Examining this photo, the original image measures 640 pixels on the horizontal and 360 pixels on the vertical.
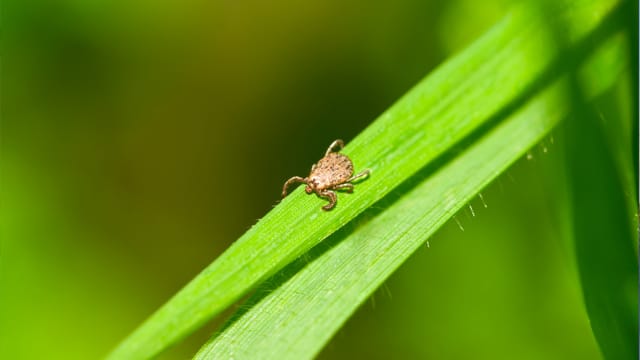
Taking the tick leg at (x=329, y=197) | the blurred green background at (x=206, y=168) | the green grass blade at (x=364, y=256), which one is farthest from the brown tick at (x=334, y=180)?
the blurred green background at (x=206, y=168)

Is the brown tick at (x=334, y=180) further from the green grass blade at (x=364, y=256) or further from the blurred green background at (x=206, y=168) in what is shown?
the blurred green background at (x=206, y=168)

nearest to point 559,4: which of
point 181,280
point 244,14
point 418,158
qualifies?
point 418,158

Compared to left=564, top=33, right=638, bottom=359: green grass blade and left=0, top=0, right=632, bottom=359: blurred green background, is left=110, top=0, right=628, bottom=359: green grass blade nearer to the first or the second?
left=564, top=33, right=638, bottom=359: green grass blade

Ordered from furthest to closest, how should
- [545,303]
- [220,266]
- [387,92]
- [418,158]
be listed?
[387,92] → [545,303] → [418,158] → [220,266]

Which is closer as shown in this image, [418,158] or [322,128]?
[418,158]

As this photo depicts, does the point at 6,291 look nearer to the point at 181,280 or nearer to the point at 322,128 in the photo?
the point at 181,280

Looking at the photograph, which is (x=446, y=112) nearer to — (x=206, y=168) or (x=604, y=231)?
(x=604, y=231)

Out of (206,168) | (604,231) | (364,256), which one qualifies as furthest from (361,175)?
(206,168)
